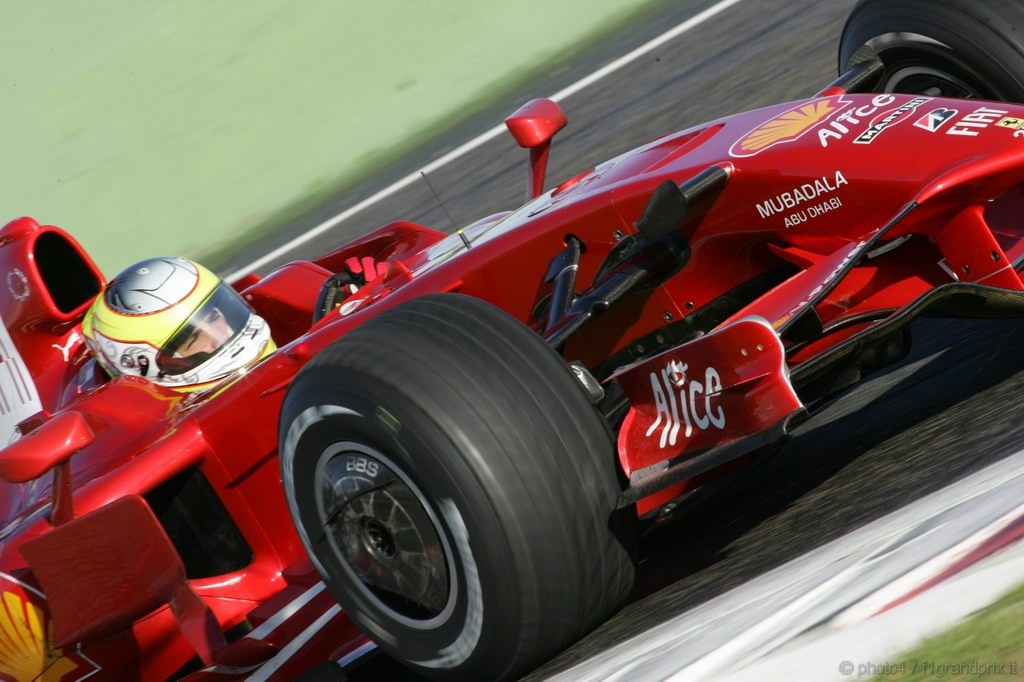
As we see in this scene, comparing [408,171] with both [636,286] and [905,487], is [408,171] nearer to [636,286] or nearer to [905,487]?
[636,286]

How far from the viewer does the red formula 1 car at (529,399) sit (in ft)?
10.4

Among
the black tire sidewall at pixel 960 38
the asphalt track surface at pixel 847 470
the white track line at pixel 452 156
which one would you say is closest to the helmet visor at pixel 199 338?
the asphalt track surface at pixel 847 470

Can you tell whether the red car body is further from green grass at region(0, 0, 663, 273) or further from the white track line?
green grass at region(0, 0, 663, 273)

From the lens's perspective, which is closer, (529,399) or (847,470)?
(529,399)

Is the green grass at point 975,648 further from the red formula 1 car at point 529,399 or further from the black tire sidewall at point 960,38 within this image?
the black tire sidewall at point 960,38

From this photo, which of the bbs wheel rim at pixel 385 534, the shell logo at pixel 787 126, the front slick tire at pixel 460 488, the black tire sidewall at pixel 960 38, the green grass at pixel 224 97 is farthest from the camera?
the green grass at pixel 224 97

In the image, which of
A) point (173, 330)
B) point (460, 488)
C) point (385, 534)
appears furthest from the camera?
point (173, 330)

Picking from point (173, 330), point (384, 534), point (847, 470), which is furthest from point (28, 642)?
point (847, 470)

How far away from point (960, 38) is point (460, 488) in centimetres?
225

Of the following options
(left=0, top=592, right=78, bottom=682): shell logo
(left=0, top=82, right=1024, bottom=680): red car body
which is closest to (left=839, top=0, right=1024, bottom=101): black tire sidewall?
(left=0, top=82, right=1024, bottom=680): red car body

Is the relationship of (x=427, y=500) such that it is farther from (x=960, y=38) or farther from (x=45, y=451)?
(x=960, y=38)

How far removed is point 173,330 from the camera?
495cm

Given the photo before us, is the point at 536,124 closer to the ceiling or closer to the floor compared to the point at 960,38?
closer to the ceiling

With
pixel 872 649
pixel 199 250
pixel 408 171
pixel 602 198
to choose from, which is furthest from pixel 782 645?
pixel 199 250
